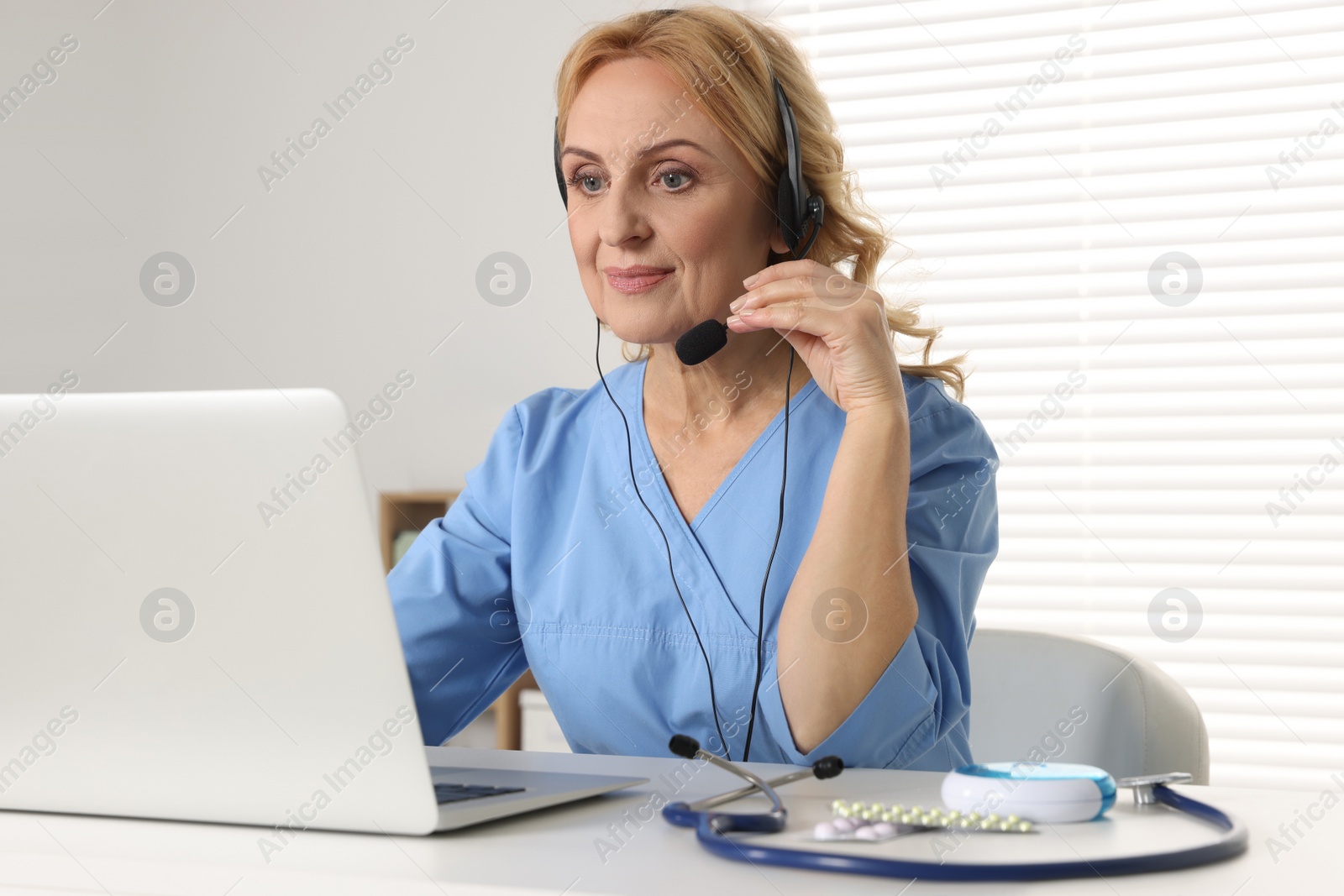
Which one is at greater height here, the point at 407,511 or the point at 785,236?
the point at 785,236

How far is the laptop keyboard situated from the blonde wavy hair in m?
0.62

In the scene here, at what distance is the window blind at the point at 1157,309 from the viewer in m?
2.25

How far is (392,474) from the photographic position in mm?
2922

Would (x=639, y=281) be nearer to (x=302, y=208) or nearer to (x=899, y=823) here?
(x=899, y=823)

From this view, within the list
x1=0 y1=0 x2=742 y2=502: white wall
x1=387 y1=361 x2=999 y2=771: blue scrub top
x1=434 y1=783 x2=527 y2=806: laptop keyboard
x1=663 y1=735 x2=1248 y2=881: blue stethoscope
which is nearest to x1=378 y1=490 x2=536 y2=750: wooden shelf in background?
x1=0 y1=0 x2=742 y2=502: white wall

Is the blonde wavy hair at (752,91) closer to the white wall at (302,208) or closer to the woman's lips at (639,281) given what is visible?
the woman's lips at (639,281)

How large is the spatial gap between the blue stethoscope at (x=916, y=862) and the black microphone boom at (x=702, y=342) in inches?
23.3

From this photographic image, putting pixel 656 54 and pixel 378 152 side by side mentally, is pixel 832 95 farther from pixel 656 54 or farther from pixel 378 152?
pixel 656 54

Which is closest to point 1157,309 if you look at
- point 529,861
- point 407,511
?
point 407,511

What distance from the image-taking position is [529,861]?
0.55 metres

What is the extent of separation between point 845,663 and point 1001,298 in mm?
1661

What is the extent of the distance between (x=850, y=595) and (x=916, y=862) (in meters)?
0.48

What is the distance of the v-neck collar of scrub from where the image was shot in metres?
1.17

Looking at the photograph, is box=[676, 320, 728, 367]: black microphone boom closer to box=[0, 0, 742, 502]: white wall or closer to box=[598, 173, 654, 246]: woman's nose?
box=[598, 173, 654, 246]: woman's nose
